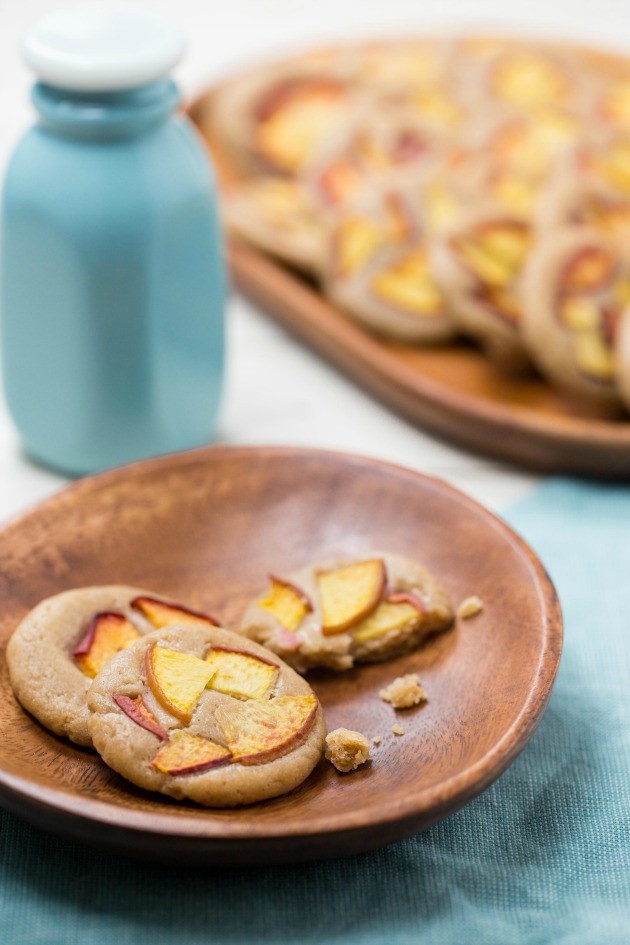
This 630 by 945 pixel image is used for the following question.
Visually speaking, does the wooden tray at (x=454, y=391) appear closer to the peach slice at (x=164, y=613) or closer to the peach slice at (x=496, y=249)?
the peach slice at (x=496, y=249)

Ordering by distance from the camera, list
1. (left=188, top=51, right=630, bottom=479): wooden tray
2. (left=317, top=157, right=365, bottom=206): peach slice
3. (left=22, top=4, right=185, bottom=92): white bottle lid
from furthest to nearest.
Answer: (left=317, top=157, right=365, bottom=206): peach slice < (left=188, top=51, right=630, bottom=479): wooden tray < (left=22, top=4, right=185, bottom=92): white bottle lid

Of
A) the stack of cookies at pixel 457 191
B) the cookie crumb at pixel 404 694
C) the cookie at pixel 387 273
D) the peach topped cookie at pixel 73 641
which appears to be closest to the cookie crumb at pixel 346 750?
the cookie crumb at pixel 404 694

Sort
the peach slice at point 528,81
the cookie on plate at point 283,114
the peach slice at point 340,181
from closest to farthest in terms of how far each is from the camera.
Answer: the peach slice at point 340,181, the cookie on plate at point 283,114, the peach slice at point 528,81

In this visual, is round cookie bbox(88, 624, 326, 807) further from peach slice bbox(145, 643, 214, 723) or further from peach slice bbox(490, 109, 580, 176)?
peach slice bbox(490, 109, 580, 176)

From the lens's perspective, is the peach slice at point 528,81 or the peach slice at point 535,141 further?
the peach slice at point 528,81

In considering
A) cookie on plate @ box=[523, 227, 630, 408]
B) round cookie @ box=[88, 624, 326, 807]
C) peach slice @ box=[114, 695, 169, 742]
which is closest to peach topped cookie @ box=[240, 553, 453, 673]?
round cookie @ box=[88, 624, 326, 807]

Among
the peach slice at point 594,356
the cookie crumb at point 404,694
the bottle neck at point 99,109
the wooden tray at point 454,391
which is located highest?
the bottle neck at point 99,109
